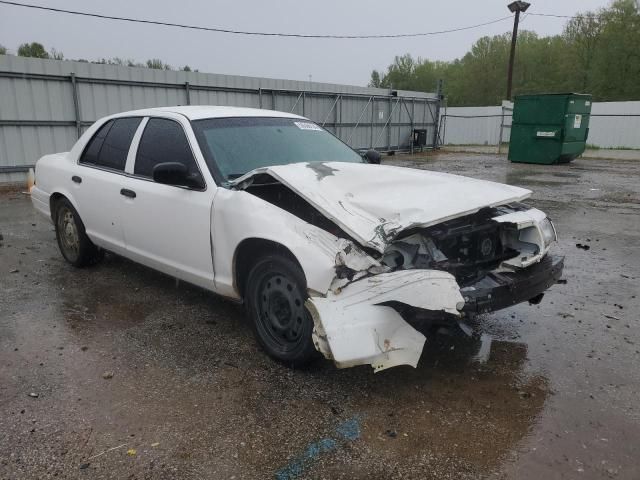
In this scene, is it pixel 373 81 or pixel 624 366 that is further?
pixel 373 81

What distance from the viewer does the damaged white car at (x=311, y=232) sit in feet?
8.91

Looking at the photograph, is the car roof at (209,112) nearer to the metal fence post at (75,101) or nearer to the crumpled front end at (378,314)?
the crumpled front end at (378,314)

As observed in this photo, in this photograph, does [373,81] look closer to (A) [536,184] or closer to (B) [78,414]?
(A) [536,184]

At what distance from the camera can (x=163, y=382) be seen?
3141 millimetres

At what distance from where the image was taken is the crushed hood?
287 cm

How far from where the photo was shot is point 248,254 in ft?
11.2

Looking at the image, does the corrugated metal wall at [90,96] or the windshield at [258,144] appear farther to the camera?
the corrugated metal wall at [90,96]

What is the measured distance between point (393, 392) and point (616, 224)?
6456mm

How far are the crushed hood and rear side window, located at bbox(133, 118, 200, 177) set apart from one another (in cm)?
68

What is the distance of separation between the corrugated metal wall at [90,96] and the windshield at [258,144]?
1024cm

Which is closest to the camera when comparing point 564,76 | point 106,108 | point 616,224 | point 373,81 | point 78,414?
point 78,414

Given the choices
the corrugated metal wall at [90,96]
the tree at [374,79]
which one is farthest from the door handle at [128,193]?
the tree at [374,79]

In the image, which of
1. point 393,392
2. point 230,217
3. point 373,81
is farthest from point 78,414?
point 373,81

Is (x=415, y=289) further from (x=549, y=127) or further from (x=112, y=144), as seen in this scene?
(x=549, y=127)
